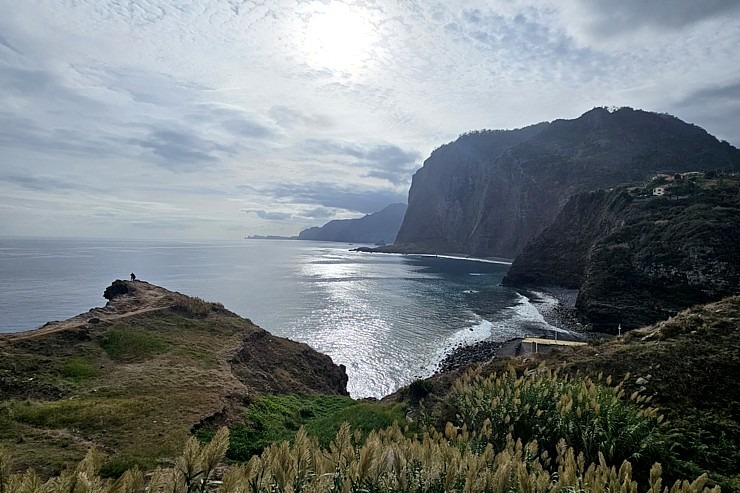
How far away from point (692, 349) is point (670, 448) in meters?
5.43

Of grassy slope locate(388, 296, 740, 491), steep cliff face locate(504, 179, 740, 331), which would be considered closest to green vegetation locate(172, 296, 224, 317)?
grassy slope locate(388, 296, 740, 491)

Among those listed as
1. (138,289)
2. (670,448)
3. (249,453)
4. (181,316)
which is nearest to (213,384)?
(249,453)

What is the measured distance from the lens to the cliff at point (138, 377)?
8.89 metres

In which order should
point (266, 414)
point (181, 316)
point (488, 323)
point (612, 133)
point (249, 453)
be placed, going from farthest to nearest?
point (612, 133) < point (488, 323) < point (181, 316) < point (266, 414) < point (249, 453)

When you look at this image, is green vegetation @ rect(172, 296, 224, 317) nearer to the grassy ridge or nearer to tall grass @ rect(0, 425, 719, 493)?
the grassy ridge

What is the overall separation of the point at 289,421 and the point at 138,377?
5317 millimetres

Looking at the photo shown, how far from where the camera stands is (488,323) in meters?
51.7

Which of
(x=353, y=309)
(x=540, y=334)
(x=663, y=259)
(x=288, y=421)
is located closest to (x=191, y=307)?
(x=288, y=421)

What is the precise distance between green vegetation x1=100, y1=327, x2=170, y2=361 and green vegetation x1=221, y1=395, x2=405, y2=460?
5618 mm

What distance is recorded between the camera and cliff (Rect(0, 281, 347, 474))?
8.89 metres

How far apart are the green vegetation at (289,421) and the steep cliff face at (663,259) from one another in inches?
1805

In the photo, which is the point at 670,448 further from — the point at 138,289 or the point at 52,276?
the point at 52,276

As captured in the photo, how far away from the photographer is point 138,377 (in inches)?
527

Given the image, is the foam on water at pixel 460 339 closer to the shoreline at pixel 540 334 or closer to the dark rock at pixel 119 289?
the shoreline at pixel 540 334
